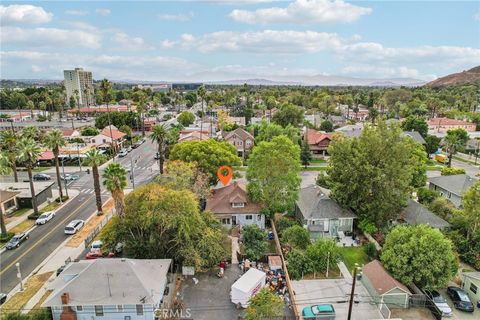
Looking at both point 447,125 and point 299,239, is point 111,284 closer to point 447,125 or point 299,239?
point 299,239

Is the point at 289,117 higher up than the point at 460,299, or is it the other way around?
the point at 289,117

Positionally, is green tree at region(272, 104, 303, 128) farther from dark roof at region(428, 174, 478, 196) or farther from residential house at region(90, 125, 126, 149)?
dark roof at region(428, 174, 478, 196)

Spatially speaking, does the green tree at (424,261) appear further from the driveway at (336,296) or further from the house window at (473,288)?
the driveway at (336,296)

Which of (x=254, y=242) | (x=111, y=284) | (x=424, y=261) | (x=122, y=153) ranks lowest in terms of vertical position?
(x=254, y=242)

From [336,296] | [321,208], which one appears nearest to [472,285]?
[336,296]

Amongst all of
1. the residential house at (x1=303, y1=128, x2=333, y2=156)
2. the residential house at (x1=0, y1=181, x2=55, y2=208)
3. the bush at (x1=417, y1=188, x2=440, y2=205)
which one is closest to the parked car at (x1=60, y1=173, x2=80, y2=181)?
the residential house at (x1=0, y1=181, x2=55, y2=208)
